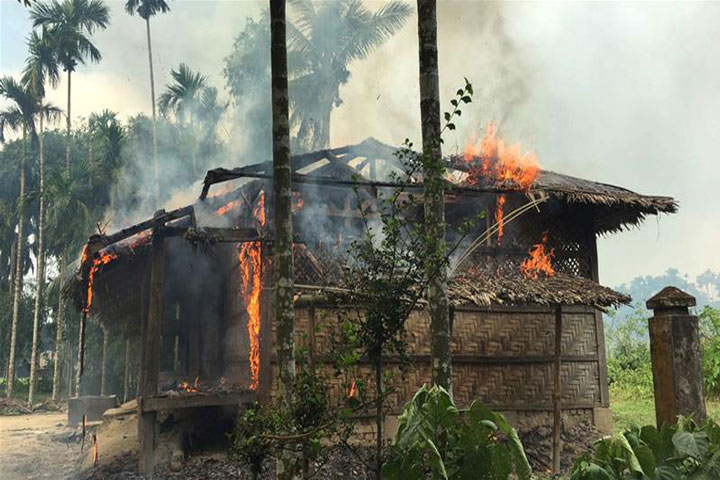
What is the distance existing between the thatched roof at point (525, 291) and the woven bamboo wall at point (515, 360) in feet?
3.25

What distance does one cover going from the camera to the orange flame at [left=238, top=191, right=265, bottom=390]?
11.3 m

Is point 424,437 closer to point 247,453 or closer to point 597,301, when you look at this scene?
point 247,453

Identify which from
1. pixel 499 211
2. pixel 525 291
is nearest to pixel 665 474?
pixel 525 291

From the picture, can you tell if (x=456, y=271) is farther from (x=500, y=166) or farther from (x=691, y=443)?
(x=691, y=443)

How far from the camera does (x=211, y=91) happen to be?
33.7 m

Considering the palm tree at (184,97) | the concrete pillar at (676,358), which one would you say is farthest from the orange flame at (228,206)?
the palm tree at (184,97)

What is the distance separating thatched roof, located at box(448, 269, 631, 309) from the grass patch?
336 centimetres

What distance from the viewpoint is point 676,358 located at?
4500 millimetres

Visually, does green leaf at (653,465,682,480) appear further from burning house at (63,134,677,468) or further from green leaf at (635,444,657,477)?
burning house at (63,134,677,468)

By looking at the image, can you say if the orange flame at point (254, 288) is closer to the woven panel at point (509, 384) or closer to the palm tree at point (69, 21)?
the woven panel at point (509, 384)

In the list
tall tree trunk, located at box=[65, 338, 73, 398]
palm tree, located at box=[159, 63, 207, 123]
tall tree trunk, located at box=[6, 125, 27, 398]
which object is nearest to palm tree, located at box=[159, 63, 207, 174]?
palm tree, located at box=[159, 63, 207, 123]

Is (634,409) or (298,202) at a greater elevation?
(298,202)

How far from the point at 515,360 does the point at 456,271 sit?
223cm

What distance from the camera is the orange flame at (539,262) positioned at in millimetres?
12922
